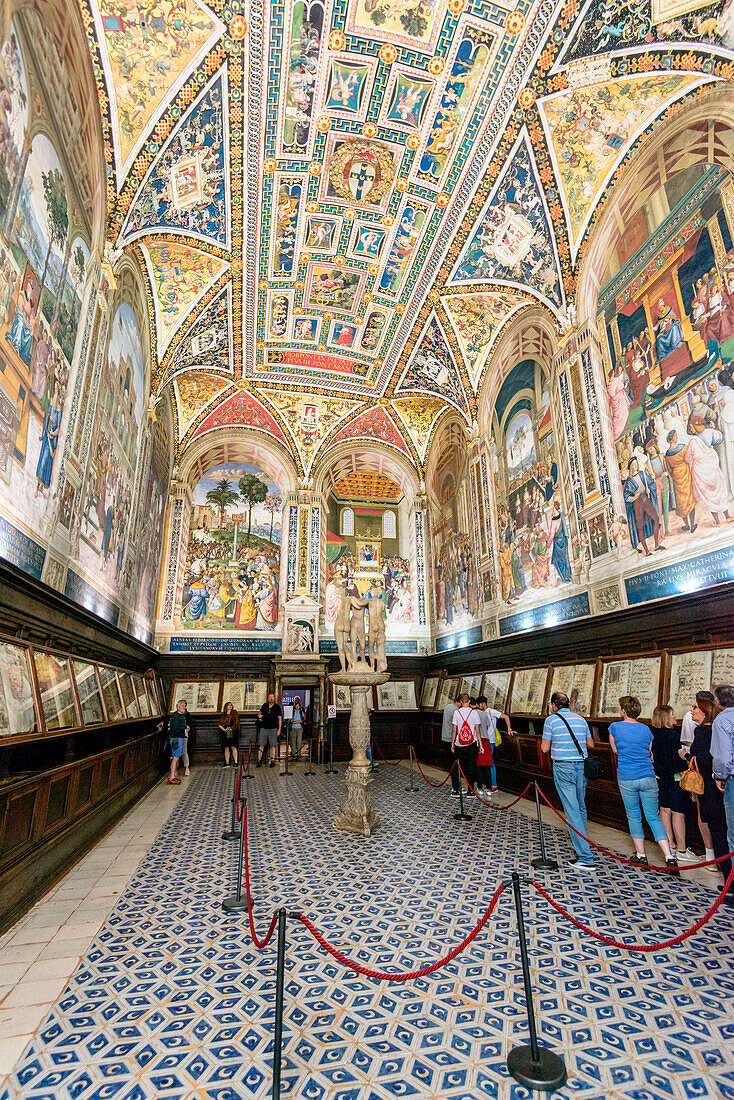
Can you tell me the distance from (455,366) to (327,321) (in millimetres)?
3483

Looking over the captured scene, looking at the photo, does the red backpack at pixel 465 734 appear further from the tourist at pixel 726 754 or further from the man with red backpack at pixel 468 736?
the tourist at pixel 726 754

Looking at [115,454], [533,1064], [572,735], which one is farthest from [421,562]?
[533,1064]

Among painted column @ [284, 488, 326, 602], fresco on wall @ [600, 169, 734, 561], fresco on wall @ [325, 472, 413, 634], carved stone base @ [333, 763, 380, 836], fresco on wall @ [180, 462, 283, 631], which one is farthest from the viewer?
fresco on wall @ [325, 472, 413, 634]

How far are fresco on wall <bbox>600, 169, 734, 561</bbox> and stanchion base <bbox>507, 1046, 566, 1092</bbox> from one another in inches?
220

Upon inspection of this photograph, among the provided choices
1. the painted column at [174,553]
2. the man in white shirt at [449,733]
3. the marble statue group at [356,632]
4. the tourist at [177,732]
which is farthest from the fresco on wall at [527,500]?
the painted column at [174,553]

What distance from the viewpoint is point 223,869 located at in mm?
5539

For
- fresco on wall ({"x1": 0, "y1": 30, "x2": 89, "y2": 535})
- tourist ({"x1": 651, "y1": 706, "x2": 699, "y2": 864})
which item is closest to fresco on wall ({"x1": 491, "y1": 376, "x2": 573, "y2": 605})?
tourist ({"x1": 651, "y1": 706, "x2": 699, "y2": 864})

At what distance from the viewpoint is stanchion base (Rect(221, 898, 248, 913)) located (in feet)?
14.6

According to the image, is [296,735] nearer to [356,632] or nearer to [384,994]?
[356,632]

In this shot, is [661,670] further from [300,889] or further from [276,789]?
[276,789]

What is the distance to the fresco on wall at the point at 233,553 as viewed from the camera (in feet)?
53.3

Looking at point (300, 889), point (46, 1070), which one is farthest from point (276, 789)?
point (46, 1070)

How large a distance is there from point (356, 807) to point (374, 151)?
10.9 meters

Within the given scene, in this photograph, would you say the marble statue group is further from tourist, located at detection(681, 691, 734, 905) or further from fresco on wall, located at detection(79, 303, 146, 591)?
fresco on wall, located at detection(79, 303, 146, 591)
